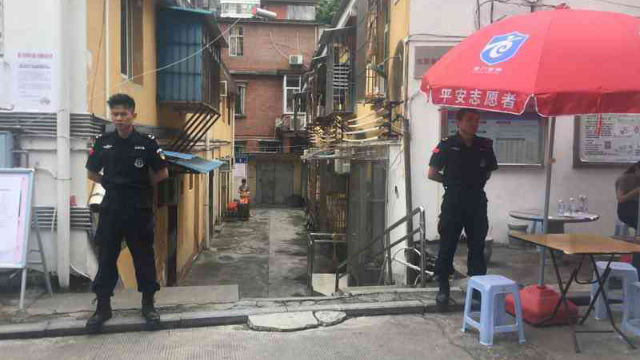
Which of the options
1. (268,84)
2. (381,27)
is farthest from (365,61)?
(268,84)

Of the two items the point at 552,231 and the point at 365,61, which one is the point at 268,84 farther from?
the point at 552,231

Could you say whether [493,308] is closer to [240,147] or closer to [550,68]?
[550,68]

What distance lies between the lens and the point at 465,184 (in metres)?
4.77

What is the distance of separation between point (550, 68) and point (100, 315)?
158 inches

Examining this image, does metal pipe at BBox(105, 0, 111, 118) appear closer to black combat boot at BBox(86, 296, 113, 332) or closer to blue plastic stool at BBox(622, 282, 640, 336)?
black combat boot at BBox(86, 296, 113, 332)

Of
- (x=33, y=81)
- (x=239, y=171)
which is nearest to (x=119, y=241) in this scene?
(x=33, y=81)

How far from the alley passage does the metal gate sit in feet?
20.2

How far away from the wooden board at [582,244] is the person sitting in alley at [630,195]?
6.50ft

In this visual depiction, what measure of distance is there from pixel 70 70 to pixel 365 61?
6.66m

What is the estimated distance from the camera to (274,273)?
1341 cm

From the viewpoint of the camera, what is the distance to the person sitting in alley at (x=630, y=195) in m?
6.08

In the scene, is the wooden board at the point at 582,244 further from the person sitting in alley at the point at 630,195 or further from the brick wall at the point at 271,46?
the brick wall at the point at 271,46

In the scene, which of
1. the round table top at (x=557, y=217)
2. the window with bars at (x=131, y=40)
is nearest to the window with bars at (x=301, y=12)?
the window with bars at (x=131, y=40)

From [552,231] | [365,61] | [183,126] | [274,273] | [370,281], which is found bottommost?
[274,273]
